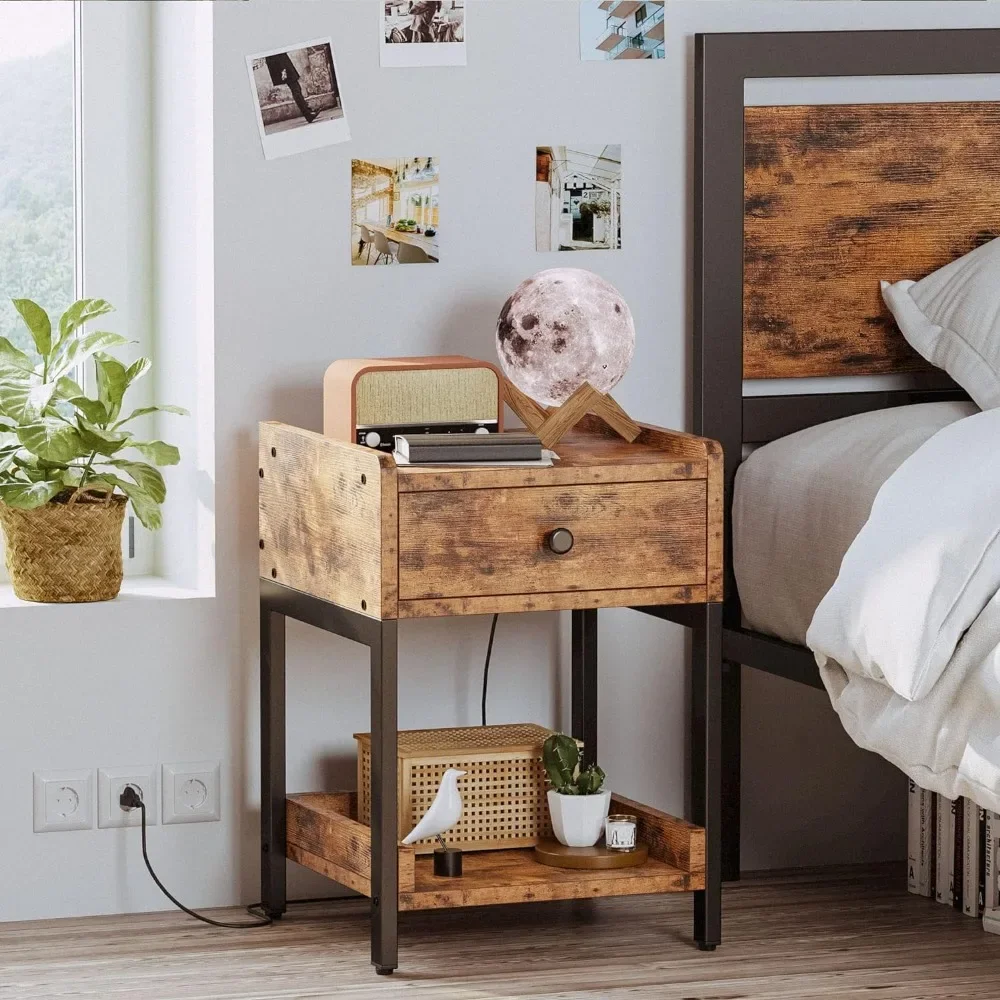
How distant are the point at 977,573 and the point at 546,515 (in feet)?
1.72

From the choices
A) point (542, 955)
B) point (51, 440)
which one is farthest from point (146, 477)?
point (542, 955)

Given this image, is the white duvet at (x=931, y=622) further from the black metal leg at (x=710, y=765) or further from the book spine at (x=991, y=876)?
the book spine at (x=991, y=876)

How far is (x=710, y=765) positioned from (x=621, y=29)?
1.09 meters

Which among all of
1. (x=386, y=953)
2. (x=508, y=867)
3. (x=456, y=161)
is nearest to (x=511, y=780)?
(x=508, y=867)

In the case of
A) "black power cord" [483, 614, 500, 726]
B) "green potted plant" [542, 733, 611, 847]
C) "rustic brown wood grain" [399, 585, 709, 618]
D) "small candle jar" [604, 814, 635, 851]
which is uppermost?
"rustic brown wood grain" [399, 585, 709, 618]

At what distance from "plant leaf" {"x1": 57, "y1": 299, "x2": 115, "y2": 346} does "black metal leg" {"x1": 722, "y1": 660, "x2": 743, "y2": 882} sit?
1056 millimetres

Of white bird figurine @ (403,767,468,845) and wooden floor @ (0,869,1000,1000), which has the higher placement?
white bird figurine @ (403,767,468,845)

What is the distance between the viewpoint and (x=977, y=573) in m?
1.98

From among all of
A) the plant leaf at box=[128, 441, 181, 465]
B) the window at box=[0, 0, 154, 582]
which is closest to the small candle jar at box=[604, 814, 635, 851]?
the plant leaf at box=[128, 441, 181, 465]

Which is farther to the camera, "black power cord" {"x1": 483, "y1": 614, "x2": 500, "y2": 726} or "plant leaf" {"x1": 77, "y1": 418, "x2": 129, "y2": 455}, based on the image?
"black power cord" {"x1": 483, "y1": 614, "x2": 500, "y2": 726}

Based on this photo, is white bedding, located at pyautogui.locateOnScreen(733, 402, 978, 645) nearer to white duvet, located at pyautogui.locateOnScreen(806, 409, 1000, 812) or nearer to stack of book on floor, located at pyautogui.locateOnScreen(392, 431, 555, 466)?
white duvet, located at pyautogui.locateOnScreen(806, 409, 1000, 812)

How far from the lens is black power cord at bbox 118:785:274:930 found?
2494mm

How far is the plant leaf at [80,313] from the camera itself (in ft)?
8.22

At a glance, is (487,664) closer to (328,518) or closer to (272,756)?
(272,756)
